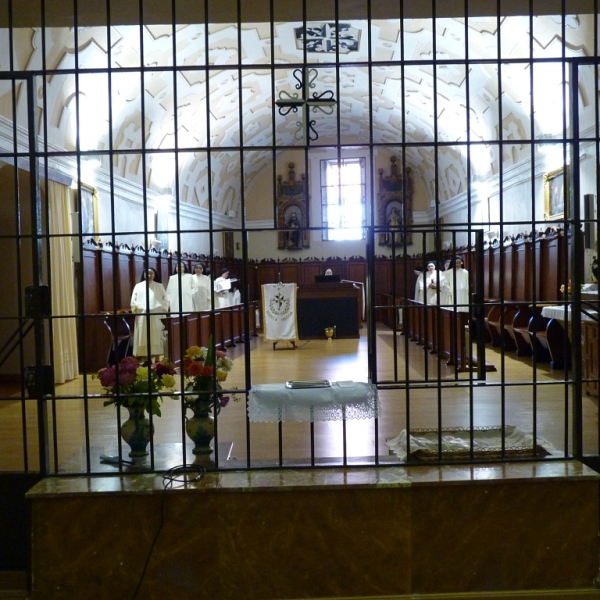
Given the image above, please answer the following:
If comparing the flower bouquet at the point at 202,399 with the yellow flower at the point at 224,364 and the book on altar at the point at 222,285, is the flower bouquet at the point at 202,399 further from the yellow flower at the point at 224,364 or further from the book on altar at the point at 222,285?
the book on altar at the point at 222,285

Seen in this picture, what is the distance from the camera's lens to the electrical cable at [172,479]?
3180 millimetres

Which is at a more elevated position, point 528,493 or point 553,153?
point 553,153

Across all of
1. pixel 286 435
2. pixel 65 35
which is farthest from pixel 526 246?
pixel 65 35

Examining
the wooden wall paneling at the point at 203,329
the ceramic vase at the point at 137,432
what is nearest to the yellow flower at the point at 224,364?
the ceramic vase at the point at 137,432

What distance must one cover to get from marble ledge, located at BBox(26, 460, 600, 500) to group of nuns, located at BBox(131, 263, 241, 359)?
3.61 meters

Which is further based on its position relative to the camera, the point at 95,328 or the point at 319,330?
the point at 319,330

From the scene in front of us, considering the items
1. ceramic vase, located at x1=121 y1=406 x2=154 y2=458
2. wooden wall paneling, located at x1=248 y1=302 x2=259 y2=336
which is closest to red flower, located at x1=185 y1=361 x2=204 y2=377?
ceramic vase, located at x1=121 y1=406 x2=154 y2=458

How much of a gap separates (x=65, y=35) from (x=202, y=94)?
4406 mm

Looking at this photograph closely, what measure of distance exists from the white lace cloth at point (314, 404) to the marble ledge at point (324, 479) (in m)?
0.29

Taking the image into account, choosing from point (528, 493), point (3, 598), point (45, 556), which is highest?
point (528, 493)

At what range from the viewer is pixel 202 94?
12367 mm

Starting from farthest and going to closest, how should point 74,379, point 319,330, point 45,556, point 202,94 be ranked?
point 319,330 → point 202,94 → point 74,379 → point 45,556

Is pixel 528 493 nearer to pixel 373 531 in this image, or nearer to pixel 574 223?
pixel 373 531

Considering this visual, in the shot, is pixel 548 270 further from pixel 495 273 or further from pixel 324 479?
pixel 324 479
